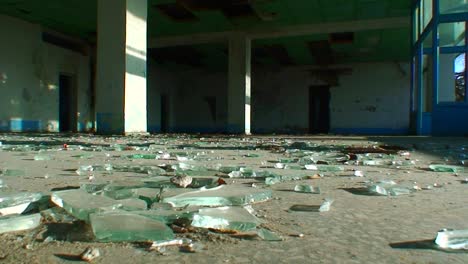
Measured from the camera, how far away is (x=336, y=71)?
21.8 m

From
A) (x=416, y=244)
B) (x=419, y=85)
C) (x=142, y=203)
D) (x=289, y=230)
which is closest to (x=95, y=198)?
(x=142, y=203)

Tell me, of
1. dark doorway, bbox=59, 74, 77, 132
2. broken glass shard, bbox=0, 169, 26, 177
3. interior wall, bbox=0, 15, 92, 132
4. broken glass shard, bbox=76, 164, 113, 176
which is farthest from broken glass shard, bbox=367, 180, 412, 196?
dark doorway, bbox=59, 74, 77, 132

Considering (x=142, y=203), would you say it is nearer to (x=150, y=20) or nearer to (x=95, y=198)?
(x=95, y=198)

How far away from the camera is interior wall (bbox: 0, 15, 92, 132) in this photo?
44.1ft

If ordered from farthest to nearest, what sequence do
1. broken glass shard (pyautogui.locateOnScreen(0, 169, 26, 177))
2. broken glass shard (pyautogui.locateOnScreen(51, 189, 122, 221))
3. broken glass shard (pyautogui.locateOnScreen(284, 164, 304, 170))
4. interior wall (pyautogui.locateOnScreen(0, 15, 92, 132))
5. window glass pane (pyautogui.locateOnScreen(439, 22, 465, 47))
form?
window glass pane (pyautogui.locateOnScreen(439, 22, 465, 47))
interior wall (pyautogui.locateOnScreen(0, 15, 92, 132))
broken glass shard (pyautogui.locateOnScreen(284, 164, 304, 170))
broken glass shard (pyautogui.locateOnScreen(0, 169, 26, 177))
broken glass shard (pyautogui.locateOnScreen(51, 189, 122, 221))

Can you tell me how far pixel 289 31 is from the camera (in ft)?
49.2

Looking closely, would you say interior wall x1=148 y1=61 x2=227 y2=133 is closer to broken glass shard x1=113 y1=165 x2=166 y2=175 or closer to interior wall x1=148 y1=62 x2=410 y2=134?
interior wall x1=148 y1=62 x2=410 y2=134

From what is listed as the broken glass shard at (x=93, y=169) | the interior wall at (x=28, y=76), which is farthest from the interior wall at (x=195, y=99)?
the broken glass shard at (x=93, y=169)

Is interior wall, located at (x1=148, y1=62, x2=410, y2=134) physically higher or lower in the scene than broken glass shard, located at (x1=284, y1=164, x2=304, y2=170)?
higher

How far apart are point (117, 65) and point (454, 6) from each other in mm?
11015

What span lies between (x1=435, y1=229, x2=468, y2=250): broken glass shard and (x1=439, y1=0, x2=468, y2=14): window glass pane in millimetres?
14016

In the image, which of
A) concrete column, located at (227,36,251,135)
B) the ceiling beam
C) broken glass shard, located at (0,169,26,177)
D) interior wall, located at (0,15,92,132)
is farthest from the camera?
concrete column, located at (227,36,251,135)

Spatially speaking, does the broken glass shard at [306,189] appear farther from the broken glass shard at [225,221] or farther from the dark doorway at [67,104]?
the dark doorway at [67,104]

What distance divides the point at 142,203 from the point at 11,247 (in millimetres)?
483
